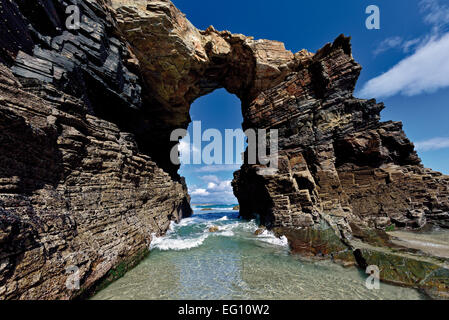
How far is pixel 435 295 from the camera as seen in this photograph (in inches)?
181

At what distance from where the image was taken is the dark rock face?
13.5 feet

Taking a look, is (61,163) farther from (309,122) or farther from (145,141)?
(309,122)

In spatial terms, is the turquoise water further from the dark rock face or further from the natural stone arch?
the natural stone arch

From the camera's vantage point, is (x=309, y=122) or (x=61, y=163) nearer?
(x=61, y=163)

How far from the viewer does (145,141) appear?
778 inches

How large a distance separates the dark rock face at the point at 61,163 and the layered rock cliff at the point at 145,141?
4 centimetres

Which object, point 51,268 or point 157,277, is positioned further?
point 157,277

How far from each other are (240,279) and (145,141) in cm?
1889

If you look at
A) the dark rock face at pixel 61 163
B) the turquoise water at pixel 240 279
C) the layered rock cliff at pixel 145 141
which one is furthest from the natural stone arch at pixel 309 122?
the turquoise water at pixel 240 279

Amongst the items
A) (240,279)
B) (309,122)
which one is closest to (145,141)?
(240,279)

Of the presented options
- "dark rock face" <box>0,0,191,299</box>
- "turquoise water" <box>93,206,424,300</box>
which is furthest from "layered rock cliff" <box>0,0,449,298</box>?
"turquoise water" <box>93,206,424,300</box>

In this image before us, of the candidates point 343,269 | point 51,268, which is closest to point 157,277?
point 51,268
